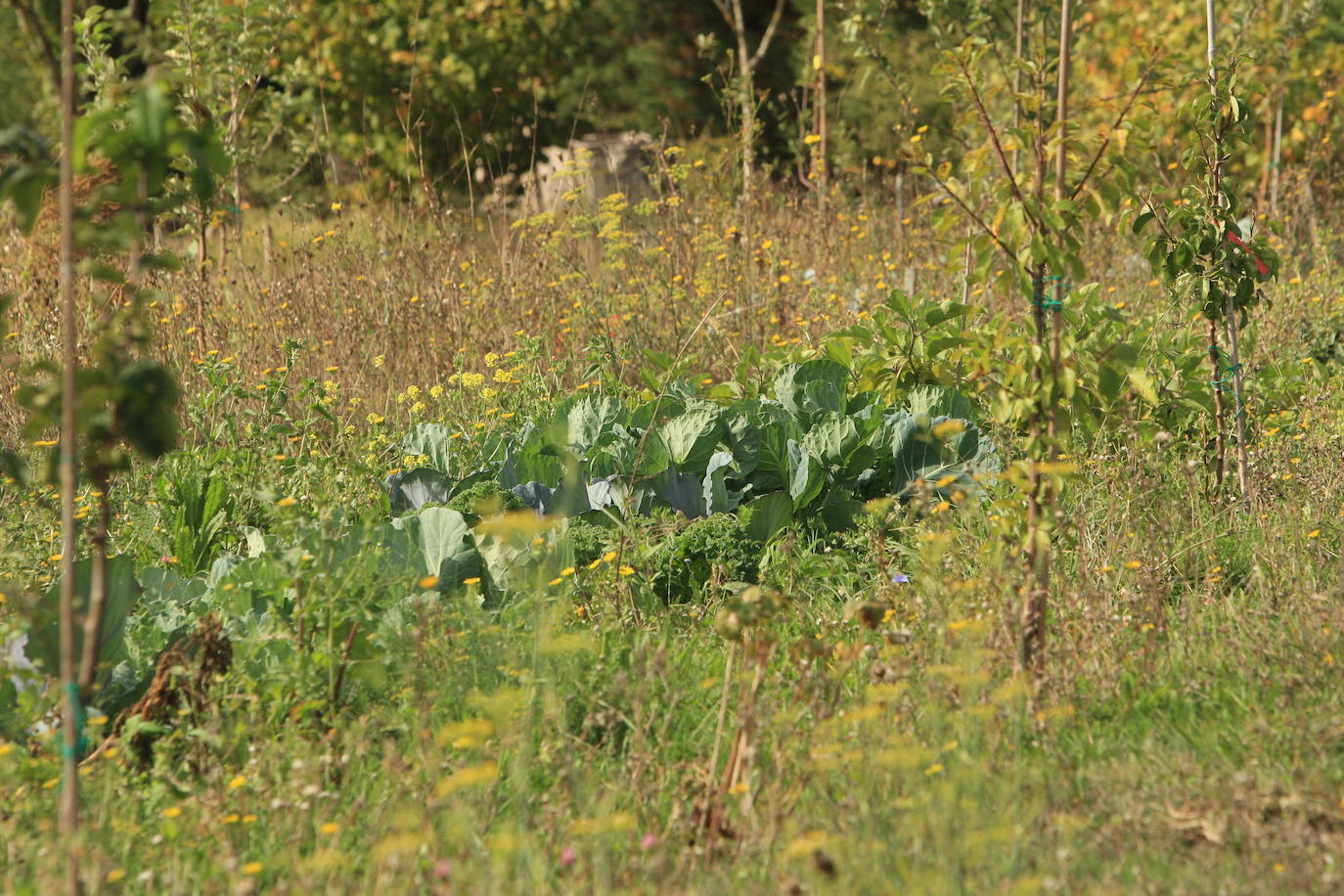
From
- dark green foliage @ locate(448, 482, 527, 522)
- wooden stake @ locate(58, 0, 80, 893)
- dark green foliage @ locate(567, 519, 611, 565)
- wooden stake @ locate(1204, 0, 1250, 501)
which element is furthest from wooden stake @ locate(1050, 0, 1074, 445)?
wooden stake @ locate(58, 0, 80, 893)

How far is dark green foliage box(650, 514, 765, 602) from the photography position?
10.7 ft

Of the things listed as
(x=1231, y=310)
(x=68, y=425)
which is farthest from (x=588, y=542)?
(x=1231, y=310)

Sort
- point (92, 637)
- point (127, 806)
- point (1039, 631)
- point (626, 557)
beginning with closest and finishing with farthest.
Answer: point (92, 637) < point (127, 806) < point (1039, 631) < point (626, 557)

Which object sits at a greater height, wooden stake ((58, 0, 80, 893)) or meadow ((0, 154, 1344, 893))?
wooden stake ((58, 0, 80, 893))

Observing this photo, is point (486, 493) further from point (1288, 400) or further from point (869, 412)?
point (1288, 400)

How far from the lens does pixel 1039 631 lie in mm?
2572

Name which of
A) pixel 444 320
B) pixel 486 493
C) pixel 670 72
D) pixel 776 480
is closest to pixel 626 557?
pixel 486 493

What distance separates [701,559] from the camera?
332cm

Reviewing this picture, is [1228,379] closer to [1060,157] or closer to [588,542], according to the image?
[1060,157]

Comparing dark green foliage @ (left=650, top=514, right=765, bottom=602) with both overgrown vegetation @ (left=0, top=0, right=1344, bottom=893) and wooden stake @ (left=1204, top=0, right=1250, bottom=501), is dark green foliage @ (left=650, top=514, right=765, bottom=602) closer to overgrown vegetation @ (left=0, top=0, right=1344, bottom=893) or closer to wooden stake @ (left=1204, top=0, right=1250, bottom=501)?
overgrown vegetation @ (left=0, top=0, right=1344, bottom=893)

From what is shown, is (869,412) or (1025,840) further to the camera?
(869,412)

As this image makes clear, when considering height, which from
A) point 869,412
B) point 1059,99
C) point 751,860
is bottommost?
point 751,860

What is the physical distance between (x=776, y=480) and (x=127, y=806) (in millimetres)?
2057

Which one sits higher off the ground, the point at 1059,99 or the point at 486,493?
the point at 1059,99
